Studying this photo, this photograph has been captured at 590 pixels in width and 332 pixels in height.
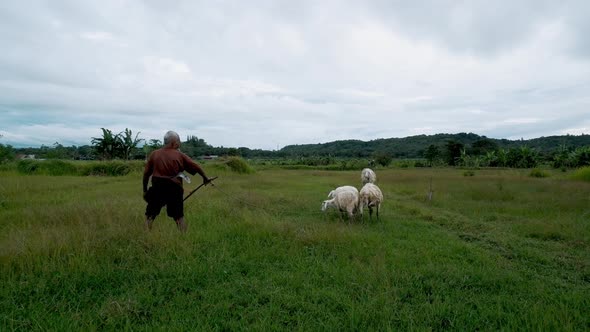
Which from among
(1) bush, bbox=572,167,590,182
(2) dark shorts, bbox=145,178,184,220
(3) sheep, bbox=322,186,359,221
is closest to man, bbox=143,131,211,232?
(2) dark shorts, bbox=145,178,184,220

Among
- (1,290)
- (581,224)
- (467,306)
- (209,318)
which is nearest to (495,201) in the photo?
(581,224)

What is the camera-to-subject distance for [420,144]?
98062 mm

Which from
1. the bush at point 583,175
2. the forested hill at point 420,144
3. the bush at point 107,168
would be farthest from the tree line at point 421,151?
the bush at point 583,175

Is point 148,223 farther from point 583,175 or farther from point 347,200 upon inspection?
point 583,175

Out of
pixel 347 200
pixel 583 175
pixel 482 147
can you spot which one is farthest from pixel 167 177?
pixel 482 147

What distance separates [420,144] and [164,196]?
100624 millimetres

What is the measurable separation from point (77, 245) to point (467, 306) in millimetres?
5642

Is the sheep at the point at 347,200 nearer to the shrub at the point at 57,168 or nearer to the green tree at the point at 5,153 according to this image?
the shrub at the point at 57,168

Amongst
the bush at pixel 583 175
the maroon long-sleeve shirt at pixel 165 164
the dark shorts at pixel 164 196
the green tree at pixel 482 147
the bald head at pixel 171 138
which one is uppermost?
the green tree at pixel 482 147

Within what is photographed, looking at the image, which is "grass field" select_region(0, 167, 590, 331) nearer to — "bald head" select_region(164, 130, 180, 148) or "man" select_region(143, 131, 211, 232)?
"man" select_region(143, 131, 211, 232)

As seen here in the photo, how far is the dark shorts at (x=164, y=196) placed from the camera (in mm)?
6145

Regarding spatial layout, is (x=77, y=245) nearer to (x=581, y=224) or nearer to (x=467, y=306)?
(x=467, y=306)

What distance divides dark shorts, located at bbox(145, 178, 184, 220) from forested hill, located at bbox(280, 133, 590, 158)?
221ft

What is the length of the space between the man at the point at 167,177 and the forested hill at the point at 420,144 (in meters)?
67.4
